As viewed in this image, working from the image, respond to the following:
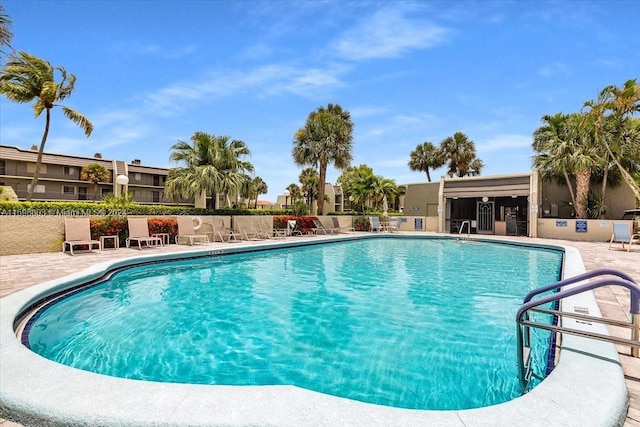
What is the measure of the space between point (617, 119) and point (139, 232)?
25.4 meters

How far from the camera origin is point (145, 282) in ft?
27.4

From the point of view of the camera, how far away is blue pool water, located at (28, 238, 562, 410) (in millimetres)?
3729

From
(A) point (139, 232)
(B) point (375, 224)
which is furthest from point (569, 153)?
(A) point (139, 232)

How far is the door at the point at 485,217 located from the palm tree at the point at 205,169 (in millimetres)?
17581

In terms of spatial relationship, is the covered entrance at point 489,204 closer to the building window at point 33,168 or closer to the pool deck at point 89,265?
the pool deck at point 89,265

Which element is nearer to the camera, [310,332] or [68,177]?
[310,332]

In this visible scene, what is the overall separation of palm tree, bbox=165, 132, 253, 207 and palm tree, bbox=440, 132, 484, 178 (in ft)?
88.8

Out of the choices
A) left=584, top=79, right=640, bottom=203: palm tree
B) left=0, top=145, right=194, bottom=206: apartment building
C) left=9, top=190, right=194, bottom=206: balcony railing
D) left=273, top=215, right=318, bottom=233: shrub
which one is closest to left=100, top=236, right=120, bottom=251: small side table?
left=273, top=215, right=318, bottom=233: shrub

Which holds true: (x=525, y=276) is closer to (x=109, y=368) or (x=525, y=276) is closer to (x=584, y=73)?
(x=109, y=368)

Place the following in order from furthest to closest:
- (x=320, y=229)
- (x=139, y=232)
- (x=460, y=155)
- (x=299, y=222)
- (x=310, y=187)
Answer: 1. (x=310, y=187)
2. (x=460, y=155)
3. (x=320, y=229)
4. (x=299, y=222)
5. (x=139, y=232)

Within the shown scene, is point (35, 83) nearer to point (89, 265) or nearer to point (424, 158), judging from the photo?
point (89, 265)

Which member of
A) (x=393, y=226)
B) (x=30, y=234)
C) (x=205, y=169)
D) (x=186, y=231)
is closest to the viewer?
(x=30, y=234)

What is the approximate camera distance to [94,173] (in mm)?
40031

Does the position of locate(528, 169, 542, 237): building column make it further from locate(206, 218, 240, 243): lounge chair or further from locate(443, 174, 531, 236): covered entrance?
locate(206, 218, 240, 243): lounge chair
